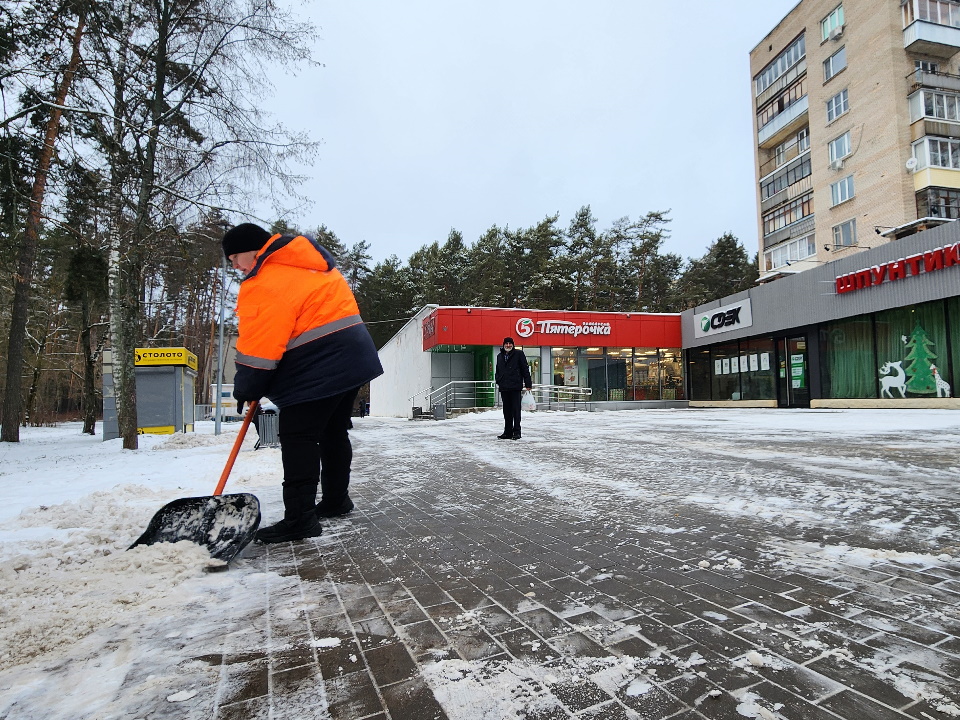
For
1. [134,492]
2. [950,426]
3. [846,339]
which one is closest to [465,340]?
[846,339]

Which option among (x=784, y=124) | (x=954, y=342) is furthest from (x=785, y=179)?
(x=954, y=342)

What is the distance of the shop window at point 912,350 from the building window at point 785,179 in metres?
17.4

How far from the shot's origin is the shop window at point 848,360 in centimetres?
1711

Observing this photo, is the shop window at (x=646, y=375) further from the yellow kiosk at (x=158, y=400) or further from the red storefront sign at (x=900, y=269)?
the yellow kiosk at (x=158, y=400)

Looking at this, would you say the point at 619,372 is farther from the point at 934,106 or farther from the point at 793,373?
the point at 934,106

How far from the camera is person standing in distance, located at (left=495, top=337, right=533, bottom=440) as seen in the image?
9.09 meters

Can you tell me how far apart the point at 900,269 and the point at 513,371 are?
14109 millimetres

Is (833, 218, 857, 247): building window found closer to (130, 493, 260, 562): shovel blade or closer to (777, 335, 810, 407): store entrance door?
(777, 335, 810, 407): store entrance door

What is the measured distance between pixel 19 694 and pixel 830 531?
11.6ft

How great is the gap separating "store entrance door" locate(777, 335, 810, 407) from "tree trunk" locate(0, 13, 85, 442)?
888 inches

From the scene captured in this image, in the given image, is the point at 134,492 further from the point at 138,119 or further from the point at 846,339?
the point at 846,339

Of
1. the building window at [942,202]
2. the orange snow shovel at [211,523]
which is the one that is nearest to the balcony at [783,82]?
the building window at [942,202]

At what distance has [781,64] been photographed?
3170 cm

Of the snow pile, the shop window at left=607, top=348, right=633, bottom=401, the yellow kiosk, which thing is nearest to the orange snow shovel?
the snow pile
